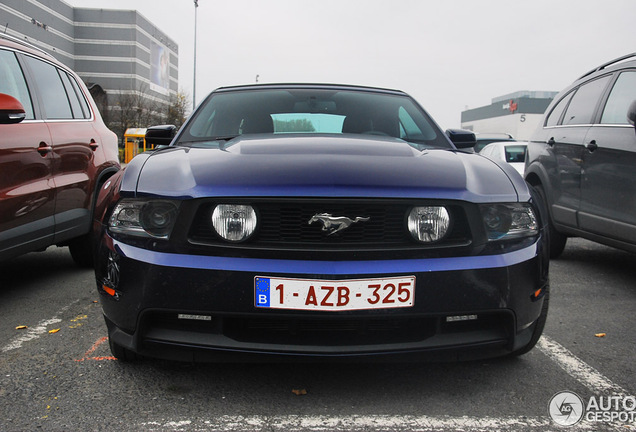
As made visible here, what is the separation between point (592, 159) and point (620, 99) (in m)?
0.52

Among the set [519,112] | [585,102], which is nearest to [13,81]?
[585,102]

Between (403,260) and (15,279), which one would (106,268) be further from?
(15,279)

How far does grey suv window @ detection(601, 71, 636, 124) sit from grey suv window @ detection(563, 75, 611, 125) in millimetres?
196

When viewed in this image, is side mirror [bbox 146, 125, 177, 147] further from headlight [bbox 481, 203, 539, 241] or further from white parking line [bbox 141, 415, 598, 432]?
headlight [bbox 481, 203, 539, 241]

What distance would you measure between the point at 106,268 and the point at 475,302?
4.71 feet

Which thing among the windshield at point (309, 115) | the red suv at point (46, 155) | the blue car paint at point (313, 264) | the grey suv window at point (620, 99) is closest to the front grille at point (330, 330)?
the blue car paint at point (313, 264)

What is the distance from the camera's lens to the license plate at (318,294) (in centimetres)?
211

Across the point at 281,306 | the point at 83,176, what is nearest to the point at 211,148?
the point at 281,306

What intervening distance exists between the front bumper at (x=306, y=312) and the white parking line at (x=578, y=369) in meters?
0.54

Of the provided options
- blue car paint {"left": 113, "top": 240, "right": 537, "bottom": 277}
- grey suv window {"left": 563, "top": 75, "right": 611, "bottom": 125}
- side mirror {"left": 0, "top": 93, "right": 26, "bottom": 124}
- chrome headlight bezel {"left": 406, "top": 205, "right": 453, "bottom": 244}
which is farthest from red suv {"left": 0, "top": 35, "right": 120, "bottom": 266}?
grey suv window {"left": 563, "top": 75, "right": 611, "bottom": 125}

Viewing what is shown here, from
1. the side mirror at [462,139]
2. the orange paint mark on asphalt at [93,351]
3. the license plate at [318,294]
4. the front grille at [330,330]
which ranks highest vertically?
the side mirror at [462,139]

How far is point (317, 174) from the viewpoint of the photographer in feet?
7.41

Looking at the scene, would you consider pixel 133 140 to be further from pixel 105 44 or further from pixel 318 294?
pixel 105 44

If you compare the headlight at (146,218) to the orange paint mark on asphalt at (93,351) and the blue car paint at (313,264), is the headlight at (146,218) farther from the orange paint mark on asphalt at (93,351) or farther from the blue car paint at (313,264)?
the orange paint mark on asphalt at (93,351)
